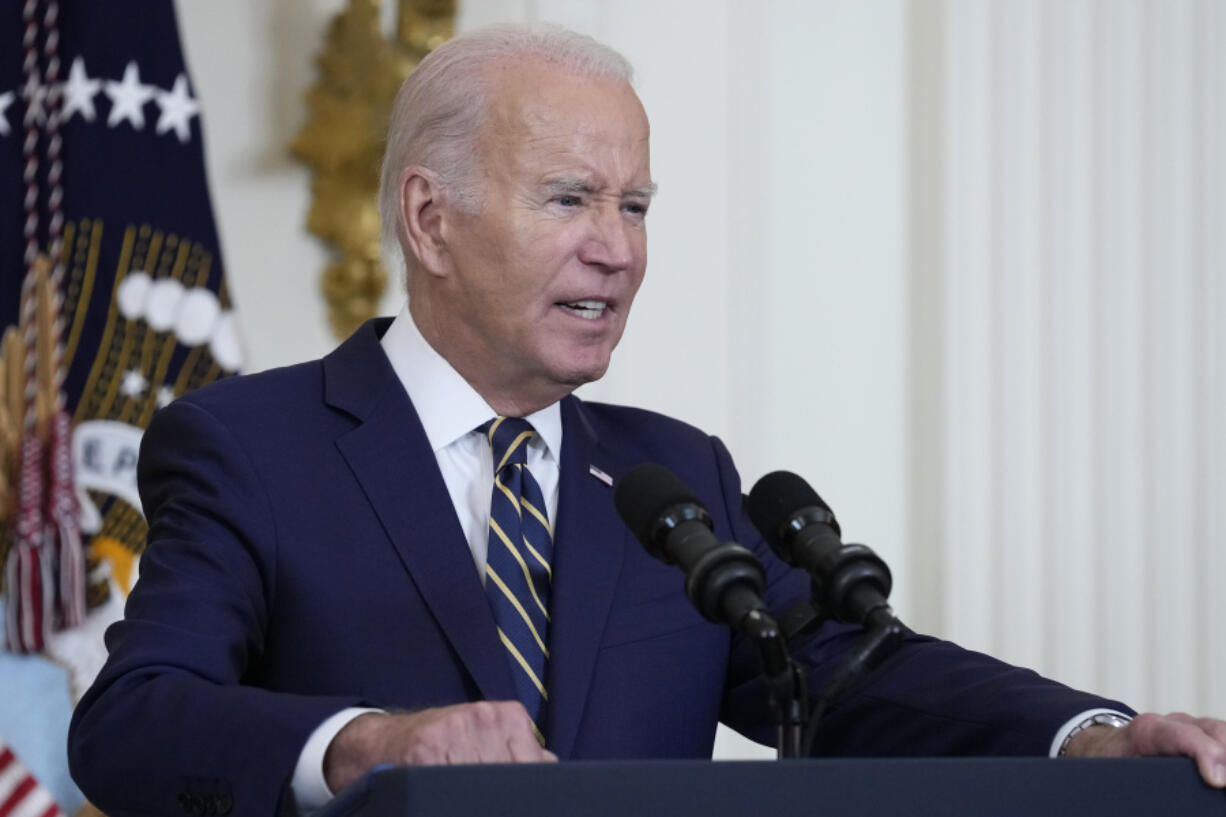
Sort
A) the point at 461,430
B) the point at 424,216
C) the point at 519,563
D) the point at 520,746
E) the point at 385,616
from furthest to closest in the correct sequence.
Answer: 1. the point at 424,216
2. the point at 461,430
3. the point at 519,563
4. the point at 385,616
5. the point at 520,746

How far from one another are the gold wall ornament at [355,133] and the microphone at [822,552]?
2.02 m

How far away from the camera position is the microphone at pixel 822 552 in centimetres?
152

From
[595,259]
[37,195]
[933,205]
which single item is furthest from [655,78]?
[595,259]

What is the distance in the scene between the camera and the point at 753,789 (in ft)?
4.20

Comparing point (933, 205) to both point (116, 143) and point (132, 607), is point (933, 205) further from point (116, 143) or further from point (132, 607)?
point (132, 607)

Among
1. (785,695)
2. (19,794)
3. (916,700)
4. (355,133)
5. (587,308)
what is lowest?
(19,794)

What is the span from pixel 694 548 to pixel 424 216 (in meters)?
1.07

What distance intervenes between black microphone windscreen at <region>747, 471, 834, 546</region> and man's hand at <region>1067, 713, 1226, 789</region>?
0.39m

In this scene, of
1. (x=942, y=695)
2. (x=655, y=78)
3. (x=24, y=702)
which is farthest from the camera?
(x=655, y=78)

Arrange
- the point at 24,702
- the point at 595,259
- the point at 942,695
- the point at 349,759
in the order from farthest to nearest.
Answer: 1. the point at 24,702
2. the point at 595,259
3. the point at 942,695
4. the point at 349,759

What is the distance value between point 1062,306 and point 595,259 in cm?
195

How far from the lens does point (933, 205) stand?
400 cm

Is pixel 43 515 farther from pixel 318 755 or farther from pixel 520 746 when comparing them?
pixel 520 746

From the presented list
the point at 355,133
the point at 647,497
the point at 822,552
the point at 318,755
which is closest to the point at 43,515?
the point at 355,133
